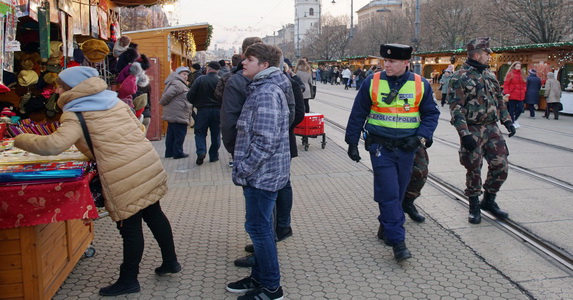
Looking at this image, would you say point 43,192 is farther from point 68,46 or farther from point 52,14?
point 68,46

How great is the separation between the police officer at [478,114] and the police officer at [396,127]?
1018 millimetres

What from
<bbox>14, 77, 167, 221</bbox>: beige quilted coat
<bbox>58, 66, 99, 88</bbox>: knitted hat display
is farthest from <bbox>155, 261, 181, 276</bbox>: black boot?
<bbox>58, 66, 99, 88</bbox>: knitted hat display

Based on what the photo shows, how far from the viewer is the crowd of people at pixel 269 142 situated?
372 cm

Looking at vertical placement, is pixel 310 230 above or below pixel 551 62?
below

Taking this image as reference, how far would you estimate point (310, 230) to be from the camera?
570 centimetres

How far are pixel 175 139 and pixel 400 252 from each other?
6557mm

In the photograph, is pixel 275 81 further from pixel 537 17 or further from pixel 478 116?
pixel 537 17

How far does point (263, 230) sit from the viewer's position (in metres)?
3.79

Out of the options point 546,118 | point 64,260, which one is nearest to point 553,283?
point 64,260

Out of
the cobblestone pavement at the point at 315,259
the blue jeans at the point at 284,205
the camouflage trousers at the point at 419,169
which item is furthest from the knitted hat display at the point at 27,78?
the camouflage trousers at the point at 419,169

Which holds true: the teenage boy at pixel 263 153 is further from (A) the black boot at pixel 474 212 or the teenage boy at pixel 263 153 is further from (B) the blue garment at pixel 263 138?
(A) the black boot at pixel 474 212

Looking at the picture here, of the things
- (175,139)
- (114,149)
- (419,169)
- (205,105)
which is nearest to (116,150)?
(114,149)

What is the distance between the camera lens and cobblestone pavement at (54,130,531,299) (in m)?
4.16

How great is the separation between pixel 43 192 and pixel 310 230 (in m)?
2.91
